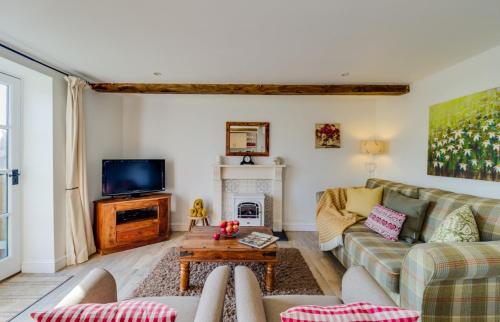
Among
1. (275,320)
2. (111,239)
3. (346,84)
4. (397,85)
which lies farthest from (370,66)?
(111,239)

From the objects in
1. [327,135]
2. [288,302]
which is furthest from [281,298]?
[327,135]

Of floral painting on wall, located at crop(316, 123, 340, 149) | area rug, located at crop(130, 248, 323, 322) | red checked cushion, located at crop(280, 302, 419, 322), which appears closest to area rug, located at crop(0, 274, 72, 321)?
area rug, located at crop(130, 248, 323, 322)

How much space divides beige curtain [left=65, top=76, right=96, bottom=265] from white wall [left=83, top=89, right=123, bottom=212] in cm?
30

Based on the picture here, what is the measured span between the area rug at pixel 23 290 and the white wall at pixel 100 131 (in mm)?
946

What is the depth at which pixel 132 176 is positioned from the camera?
11.5 ft

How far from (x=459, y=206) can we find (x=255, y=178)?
267cm

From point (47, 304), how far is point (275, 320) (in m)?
2.19

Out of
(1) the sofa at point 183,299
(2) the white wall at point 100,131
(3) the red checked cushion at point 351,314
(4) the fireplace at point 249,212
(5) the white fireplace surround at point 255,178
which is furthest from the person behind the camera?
(5) the white fireplace surround at point 255,178

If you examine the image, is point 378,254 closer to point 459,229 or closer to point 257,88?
point 459,229

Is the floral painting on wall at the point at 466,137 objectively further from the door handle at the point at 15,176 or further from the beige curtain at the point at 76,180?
the door handle at the point at 15,176

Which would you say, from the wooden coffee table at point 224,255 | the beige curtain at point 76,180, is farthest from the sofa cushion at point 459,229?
the beige curtain at point 76,180

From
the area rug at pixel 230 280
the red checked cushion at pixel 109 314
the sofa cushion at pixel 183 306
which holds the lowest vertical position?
the area rug at pixel 230 280

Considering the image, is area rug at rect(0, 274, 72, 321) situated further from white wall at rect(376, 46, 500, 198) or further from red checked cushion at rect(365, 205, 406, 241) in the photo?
white wall at rect(376, 46, 500, 198)

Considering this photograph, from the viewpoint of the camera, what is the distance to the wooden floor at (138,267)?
2.26m
